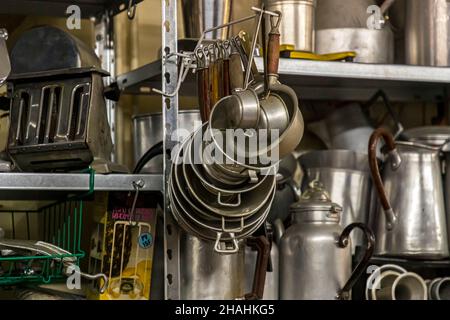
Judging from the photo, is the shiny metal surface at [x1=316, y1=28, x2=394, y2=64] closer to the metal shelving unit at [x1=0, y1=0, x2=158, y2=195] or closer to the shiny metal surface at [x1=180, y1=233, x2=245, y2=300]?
the metal shelving unit at [x1=0, y1=0, x2=158, y2=195]

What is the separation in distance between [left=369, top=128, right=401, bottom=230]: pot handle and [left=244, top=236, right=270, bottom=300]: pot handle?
308 millimetres

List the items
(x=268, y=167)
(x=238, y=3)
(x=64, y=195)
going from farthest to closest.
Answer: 1. (x=64, y=195)
2. (x=238, y=3)
3. (x=268, y=167)

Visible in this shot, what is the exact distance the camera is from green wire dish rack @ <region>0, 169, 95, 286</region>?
179 cm

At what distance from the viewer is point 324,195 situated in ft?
6.81

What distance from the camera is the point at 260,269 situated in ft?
6.25

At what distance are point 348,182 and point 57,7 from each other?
82 cm

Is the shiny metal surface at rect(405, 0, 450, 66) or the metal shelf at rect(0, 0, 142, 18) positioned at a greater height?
the metal shelf at rect(0, 0, 142, 18)

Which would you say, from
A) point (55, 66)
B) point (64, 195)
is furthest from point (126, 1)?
point (64, 195)

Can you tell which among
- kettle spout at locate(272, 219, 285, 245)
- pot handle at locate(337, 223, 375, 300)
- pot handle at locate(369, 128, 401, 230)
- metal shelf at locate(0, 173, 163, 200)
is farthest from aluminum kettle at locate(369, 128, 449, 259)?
metal shelf at locate(0, 173, 163, 200)

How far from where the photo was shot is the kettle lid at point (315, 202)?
80.7 inches

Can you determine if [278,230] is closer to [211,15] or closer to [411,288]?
[411,288]
